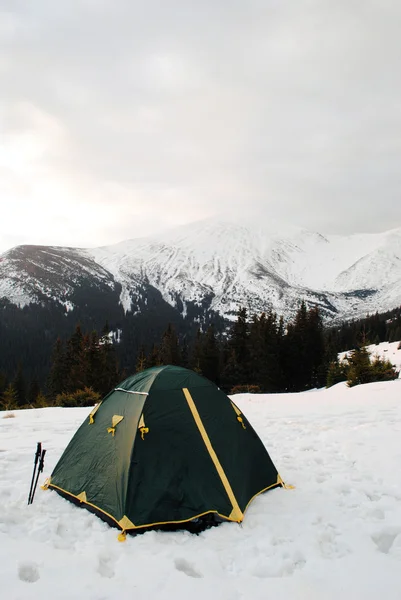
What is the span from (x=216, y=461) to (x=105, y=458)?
1879 mm

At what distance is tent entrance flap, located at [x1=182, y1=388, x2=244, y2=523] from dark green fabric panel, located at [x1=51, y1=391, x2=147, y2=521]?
0.82 m

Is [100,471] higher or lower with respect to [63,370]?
higher

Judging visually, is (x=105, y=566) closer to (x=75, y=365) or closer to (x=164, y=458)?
(x=164, y=458)

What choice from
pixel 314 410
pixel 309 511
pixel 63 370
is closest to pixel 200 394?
pixel 309 511

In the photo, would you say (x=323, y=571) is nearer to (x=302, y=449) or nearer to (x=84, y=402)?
(x=302, y=449)

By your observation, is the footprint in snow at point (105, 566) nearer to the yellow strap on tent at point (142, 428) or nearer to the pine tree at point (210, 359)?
the yellow strap on tent at point (142, 428)

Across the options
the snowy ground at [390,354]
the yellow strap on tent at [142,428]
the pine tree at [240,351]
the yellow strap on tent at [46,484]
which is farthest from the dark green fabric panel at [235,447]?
the pine tree at [240,351]

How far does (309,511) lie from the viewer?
18.0 ft

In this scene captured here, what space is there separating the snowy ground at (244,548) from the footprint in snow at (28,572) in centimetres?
1

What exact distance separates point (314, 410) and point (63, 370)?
38214mm

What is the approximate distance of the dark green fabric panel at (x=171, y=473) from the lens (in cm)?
494

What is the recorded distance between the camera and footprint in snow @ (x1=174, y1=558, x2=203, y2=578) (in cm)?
408

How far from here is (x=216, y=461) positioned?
5445 millimetres

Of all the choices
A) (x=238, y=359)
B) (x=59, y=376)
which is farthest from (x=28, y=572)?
(x=59, y=376)
